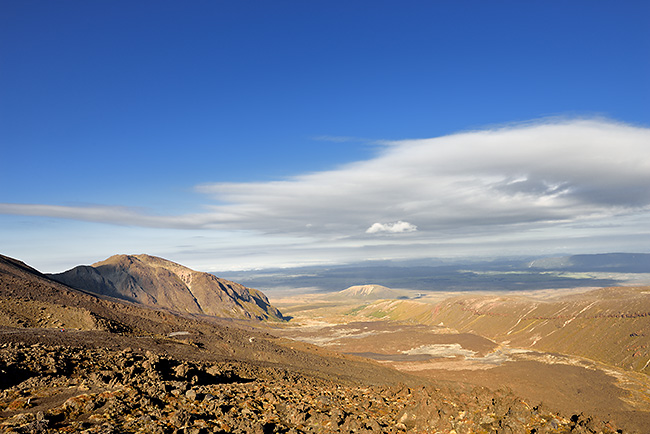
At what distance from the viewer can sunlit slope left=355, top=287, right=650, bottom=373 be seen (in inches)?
2184

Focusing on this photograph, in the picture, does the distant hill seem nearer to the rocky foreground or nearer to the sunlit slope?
the sunlit slope

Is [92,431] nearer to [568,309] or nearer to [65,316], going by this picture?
[65,316]

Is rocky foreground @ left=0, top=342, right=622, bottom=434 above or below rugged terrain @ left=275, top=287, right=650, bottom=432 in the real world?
above

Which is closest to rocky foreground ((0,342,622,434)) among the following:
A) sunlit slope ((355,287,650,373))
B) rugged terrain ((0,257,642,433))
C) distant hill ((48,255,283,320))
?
rugged terrain ((0,257,642,433))

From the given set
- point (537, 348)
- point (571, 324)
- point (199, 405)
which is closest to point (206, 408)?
point (199, 405)

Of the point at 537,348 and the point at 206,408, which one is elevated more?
the point at 206,408

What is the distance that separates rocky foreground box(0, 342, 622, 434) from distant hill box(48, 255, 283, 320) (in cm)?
10285

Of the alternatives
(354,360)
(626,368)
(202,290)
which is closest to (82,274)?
(202,290)

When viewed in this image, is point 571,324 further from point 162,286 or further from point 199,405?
point 162,286

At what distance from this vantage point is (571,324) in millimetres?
70938

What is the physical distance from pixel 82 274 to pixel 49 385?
11602cm

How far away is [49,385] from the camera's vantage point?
13.6 meters

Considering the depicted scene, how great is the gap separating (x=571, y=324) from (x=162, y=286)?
128719 mm

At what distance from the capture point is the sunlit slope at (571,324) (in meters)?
55.5
